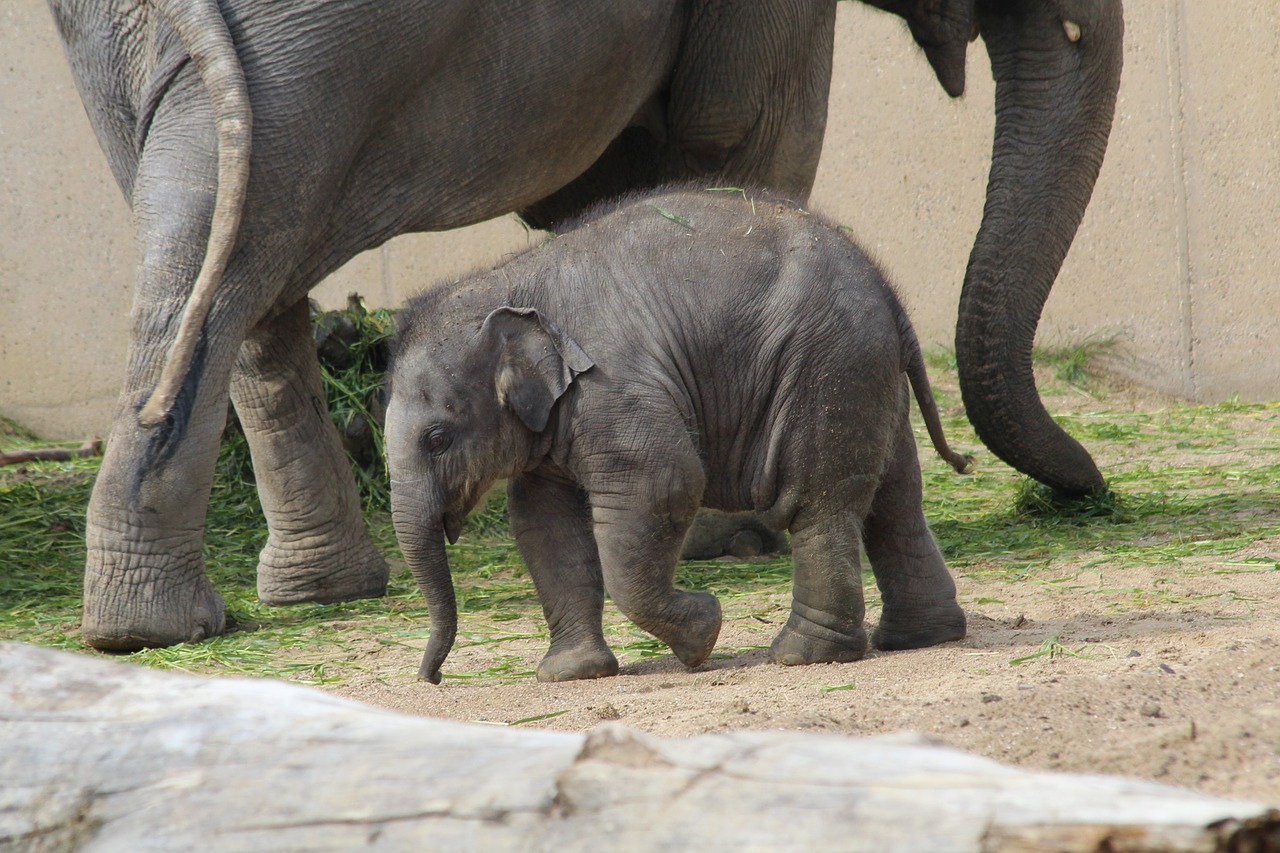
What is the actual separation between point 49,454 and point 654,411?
5.05 m

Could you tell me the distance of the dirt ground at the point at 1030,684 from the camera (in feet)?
8.04

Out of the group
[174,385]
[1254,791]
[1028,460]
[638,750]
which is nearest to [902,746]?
[638,750]

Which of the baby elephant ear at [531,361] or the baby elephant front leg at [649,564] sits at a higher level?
the baby elephant ear at [531,361]

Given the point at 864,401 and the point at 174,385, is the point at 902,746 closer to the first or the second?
the point at 864,401

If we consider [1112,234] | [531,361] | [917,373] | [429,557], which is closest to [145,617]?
[429,557]

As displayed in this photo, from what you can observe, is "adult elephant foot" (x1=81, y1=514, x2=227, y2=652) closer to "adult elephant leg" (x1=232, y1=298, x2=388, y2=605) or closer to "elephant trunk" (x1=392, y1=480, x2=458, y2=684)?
"adult elephant leg" (x1=232, y1=298, x2=388, y2=605)

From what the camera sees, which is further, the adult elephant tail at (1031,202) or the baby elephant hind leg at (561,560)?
the adult elephant tail at (1031,202)

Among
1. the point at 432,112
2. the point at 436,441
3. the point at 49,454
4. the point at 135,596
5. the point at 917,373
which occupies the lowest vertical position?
the point at 135,596

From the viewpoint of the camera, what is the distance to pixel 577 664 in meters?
3.50

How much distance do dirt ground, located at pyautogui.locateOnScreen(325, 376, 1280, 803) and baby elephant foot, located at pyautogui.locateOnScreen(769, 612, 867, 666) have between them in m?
0.05

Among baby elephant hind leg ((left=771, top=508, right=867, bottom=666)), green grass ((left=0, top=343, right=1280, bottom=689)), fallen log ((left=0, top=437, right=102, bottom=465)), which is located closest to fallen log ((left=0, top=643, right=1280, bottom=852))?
green grass ((left=0, top=343, right=1280, bottom=689))

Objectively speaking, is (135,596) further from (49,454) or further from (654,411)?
(49,454)

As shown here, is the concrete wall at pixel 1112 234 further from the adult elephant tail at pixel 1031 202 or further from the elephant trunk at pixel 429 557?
the elephant trunk at pixel 429 557

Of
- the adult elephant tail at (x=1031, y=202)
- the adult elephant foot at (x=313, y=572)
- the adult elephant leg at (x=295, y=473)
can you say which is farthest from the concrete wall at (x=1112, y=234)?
the adult elephant foot at (x=313, y=572)
